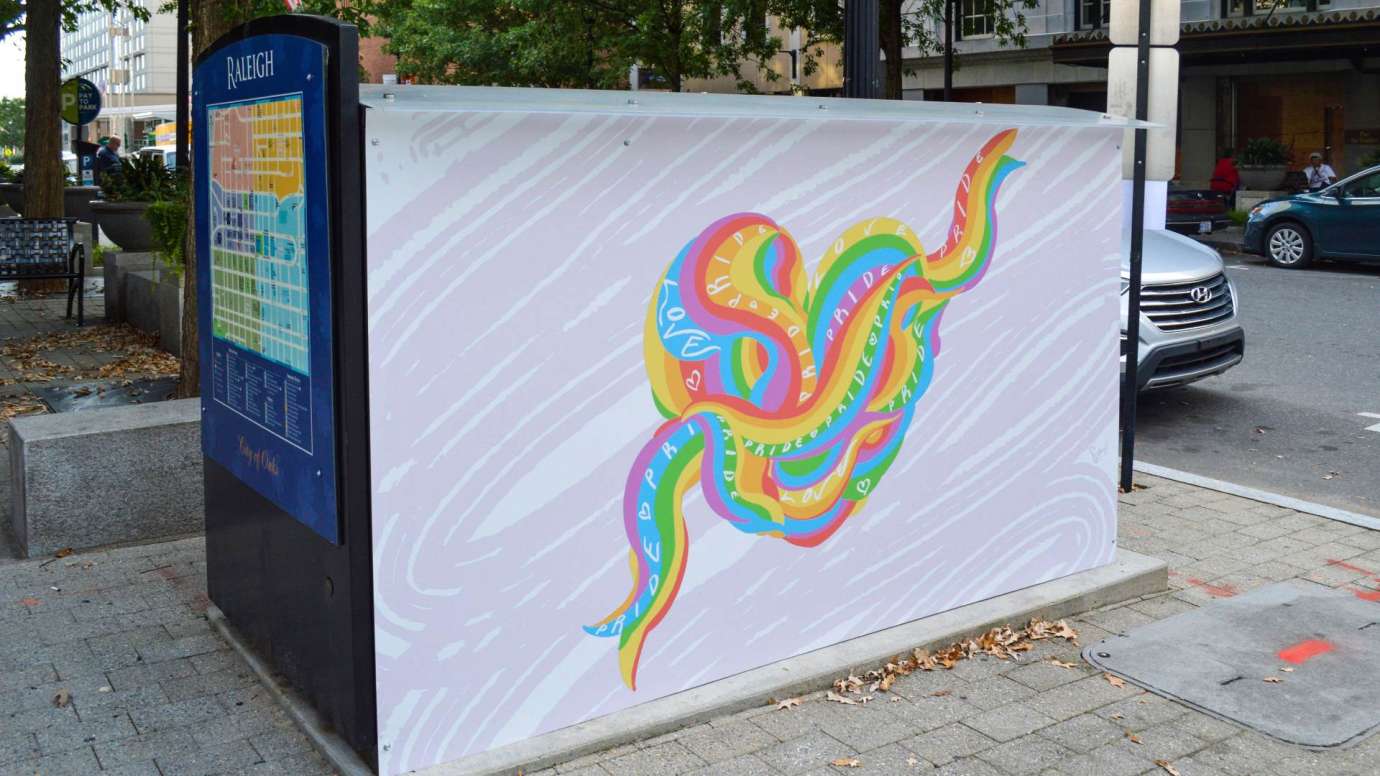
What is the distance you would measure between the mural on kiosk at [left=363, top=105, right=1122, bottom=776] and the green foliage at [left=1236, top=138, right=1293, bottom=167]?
2749cm

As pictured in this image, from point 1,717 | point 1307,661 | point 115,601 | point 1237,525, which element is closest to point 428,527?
point 1,717

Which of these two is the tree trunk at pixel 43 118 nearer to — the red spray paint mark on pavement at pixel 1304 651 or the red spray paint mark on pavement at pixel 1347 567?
the red spray paint mark on pavement at pixel 1347 567

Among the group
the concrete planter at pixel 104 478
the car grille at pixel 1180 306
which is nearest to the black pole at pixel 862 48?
the concrete planter at pixel 104 478

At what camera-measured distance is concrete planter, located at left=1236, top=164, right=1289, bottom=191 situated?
30750mm

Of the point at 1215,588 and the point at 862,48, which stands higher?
the point at 862,48

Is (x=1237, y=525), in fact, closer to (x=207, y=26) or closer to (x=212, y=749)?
(x=212, y=749)

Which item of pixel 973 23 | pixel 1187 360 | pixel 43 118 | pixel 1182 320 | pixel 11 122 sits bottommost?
pixel 1187 360

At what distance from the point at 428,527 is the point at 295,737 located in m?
0.93

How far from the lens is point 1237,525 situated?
734 centimetres

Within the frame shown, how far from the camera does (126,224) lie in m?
17.6

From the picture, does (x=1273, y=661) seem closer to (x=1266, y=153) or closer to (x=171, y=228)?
(x=171, y=228)

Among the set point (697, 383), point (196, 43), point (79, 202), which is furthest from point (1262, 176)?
point (697, 383)

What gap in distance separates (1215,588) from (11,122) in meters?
142

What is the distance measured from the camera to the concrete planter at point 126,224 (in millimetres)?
17453
